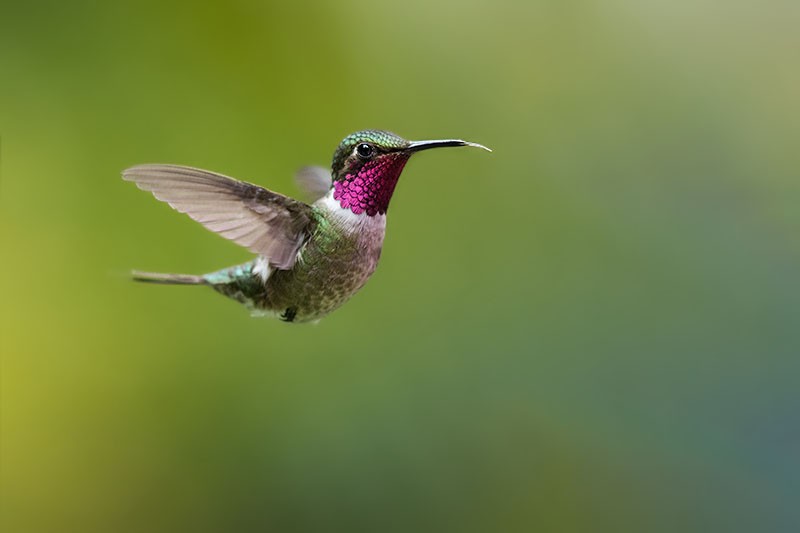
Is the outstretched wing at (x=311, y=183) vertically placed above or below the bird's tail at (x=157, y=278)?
above

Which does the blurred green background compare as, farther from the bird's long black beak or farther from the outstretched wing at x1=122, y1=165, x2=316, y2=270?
the bird's long black beak

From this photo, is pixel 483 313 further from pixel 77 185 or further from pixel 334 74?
pixel 77 185

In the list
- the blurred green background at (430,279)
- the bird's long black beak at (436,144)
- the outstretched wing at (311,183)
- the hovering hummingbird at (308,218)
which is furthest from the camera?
the blurred green background at (430,279)

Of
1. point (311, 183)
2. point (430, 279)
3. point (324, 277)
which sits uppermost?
point (311, 183)

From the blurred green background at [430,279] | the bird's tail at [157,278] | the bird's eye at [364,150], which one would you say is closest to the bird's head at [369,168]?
the bird's eye at [364,150]

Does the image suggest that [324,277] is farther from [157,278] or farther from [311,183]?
[311,183]

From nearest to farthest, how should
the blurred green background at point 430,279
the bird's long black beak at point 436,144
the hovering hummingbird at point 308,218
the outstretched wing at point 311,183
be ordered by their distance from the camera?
the bird's long black beak at point 436,144
the hovering hummingbird at point 308,218
the outstretched wing at point 311,183
the blurred green background at point 430,279

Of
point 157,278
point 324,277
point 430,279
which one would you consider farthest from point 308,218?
point 430,279

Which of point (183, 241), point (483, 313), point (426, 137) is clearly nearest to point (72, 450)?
point (183, 241)

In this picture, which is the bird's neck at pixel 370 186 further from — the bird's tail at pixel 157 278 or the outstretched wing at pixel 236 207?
the bird's tail at pixel 157 278
